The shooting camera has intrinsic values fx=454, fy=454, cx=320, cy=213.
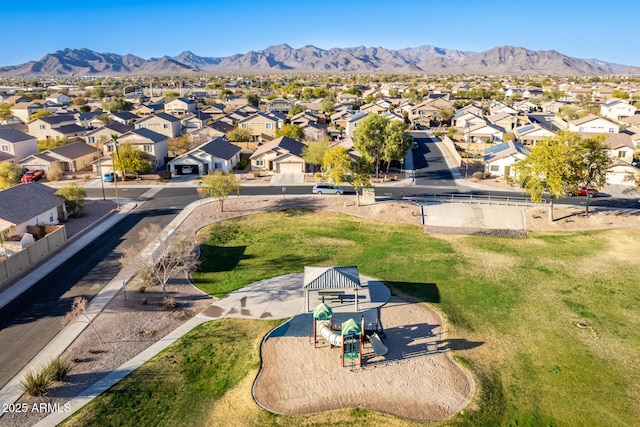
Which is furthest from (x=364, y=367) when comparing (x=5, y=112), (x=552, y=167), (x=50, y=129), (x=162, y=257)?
(x=5, y=112)

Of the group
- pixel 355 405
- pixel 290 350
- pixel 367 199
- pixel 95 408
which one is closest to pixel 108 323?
pixel 95 408

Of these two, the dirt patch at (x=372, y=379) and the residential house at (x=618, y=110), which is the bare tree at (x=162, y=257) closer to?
the dirt patch at (x=372, y=379)

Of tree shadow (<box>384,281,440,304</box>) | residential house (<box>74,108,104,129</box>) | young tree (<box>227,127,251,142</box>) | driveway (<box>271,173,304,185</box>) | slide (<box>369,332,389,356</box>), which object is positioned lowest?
slide (<box>369,332,389,356</box>)

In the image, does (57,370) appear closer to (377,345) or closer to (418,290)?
(377,345)

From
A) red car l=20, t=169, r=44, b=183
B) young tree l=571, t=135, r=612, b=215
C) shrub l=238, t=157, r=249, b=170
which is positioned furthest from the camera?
shrub l=238, t=157, r=249, b=170

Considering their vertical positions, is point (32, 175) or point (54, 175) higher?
point (32, 175)

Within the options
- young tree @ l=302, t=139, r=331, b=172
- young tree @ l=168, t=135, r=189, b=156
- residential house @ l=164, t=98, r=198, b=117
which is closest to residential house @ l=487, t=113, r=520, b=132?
young tree @ l=302, t=139, r=331, b=172

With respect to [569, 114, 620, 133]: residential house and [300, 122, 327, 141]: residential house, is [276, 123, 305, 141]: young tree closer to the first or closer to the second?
[300, 122, 327, 141]: residential house

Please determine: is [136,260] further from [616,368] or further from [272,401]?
[616,368]

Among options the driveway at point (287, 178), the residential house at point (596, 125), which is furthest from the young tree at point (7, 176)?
the residential house at point (596, 125)
